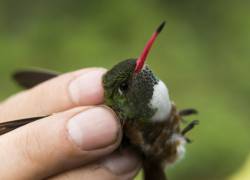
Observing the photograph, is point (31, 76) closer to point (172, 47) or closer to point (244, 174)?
point (244, 174)

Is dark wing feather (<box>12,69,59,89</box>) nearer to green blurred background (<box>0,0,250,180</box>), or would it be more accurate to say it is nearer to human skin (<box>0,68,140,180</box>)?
human skin (<box>0,68,140,180</box>)

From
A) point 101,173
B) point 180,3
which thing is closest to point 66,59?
point 180,3

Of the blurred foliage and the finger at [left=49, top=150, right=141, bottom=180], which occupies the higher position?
the finger at [left=49, top=150, right=141, bottom=180]

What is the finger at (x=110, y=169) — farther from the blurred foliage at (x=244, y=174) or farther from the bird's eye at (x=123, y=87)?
the blurred foliage at (x=244, y=174)

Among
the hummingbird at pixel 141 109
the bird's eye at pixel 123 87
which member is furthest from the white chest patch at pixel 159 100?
the bird's eye at pixel 123 87

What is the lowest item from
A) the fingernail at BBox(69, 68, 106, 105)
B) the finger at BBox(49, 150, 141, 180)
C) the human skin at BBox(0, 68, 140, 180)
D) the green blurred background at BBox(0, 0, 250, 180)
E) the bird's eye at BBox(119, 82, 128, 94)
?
the green blurred background at BBox(0, 0, 250, 180)

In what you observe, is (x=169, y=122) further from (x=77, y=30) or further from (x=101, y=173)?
(x=77, y=30)

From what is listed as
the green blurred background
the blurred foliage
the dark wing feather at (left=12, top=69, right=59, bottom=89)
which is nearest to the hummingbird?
the dark wing feather at (left=12, top=69, right=59, bottom=89)

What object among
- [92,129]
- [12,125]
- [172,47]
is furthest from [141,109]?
[172,47]
